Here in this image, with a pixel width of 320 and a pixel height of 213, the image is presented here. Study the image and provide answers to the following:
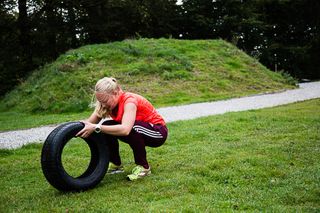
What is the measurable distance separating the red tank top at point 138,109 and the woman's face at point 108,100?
12 centimetres

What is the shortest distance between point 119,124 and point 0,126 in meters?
9.64

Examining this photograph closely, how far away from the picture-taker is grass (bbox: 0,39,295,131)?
17.9 m

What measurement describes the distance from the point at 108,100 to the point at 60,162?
43.3 inches

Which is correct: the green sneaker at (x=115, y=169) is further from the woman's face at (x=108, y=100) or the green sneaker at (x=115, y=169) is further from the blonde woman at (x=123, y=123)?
the woman's face at (x=108, y=100)

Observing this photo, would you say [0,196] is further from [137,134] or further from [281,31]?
[281,31]

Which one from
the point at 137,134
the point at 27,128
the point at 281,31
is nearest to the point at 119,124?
the point at 137,134

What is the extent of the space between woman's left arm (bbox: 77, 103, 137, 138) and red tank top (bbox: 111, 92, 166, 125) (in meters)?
0.15

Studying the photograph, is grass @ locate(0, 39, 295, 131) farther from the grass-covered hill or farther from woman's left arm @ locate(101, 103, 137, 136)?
woman's left arm @ locate(101, 103, 137, 136)

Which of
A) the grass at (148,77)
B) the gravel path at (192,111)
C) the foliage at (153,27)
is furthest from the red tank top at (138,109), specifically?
the foliage at (153,27)

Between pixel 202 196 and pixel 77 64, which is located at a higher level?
pixel 77 64

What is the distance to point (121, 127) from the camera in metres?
5.53

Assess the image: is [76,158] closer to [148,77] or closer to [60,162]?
[60,162]

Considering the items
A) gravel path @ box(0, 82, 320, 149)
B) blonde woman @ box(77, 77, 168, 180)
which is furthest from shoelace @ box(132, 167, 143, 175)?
gravel path @ box(0, 82, 320, 149)

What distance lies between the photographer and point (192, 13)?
120 feet
